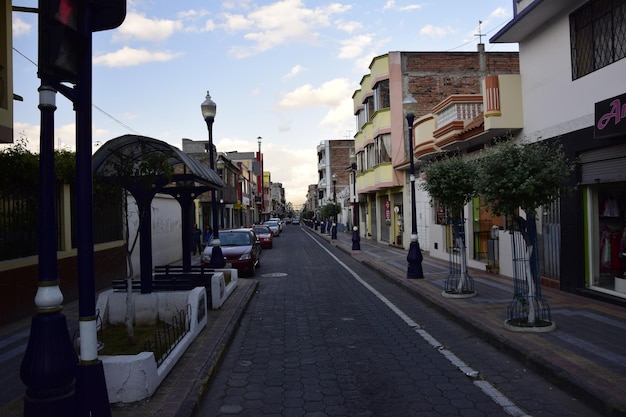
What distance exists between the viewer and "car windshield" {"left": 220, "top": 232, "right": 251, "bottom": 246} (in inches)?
722

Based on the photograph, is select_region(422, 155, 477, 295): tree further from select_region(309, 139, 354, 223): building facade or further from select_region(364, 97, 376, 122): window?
select_region(309, 139, 354, 223): building facade

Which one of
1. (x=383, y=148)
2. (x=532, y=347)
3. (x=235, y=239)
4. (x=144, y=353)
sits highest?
(x=383, y=148)

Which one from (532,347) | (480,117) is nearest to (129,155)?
(532,347)

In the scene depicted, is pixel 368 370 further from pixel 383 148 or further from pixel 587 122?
pixel 383 148

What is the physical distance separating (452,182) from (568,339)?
15.9 ft

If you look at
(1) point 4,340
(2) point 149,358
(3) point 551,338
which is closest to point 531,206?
(3) point 551,338

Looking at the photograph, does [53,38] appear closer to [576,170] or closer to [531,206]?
[531,206]

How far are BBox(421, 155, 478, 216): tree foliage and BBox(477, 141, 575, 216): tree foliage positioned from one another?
3.16m

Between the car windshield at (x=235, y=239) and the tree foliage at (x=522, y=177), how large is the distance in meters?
11.8

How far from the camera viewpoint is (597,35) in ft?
32.5

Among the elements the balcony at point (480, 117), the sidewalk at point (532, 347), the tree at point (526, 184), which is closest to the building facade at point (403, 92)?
the balcony at point (480, 117)

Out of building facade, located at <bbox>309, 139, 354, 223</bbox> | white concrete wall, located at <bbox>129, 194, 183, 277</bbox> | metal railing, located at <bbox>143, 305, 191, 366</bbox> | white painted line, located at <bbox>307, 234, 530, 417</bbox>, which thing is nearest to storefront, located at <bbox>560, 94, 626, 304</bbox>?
white painted line, located at <bbox>307, 234, 530, 417</bbox>

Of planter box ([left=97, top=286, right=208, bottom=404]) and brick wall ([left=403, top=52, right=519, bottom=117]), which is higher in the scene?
brick wall ([left=403, top=52, right=519, bottom=117])

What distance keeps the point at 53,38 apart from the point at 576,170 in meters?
10.4
